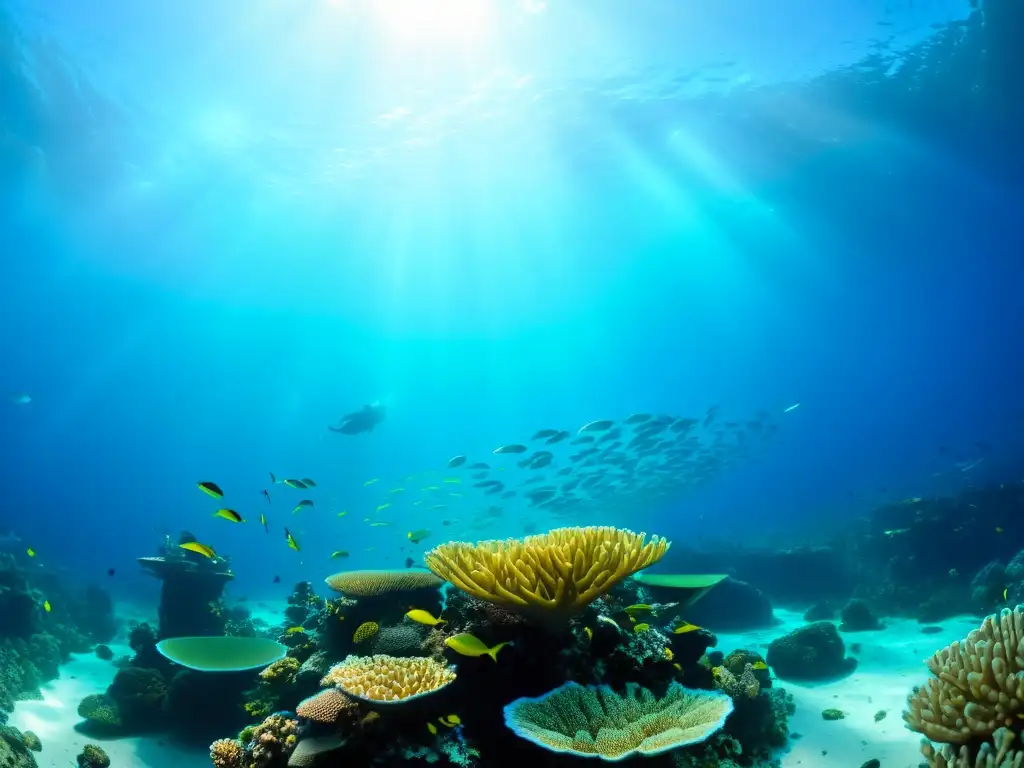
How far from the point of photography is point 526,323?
63.6 metres

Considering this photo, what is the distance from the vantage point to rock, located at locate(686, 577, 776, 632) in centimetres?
1402

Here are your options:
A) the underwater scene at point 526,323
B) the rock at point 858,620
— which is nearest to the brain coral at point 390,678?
the underwater scene at point 526,323

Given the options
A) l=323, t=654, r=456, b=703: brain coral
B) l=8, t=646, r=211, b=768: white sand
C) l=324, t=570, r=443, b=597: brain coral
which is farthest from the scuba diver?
l=323, t=654, r=456, b=703: brain coral

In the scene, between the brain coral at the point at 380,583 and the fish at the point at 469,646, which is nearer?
the fish at the point at 469,646

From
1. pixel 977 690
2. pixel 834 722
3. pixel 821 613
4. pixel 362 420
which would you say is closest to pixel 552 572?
pixel 977 690

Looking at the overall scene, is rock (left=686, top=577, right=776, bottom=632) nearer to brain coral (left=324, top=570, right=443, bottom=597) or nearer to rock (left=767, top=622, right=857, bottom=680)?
rock (left=767, top=622, right=857, bottom=680)

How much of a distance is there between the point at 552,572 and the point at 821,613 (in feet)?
48.8

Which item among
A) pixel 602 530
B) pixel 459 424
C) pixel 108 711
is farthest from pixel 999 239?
pixel 459 424

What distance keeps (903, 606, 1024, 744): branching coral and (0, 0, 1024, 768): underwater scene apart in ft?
0.07

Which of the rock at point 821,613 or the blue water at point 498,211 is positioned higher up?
the blue water at point 498,211

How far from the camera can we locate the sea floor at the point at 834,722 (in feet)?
19.2

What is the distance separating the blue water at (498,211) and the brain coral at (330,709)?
21703 mm

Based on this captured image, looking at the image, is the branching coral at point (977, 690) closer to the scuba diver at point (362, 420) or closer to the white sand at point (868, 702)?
the white sand at point (868, 702)

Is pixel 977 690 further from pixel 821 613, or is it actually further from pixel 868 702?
pixel 821 613
